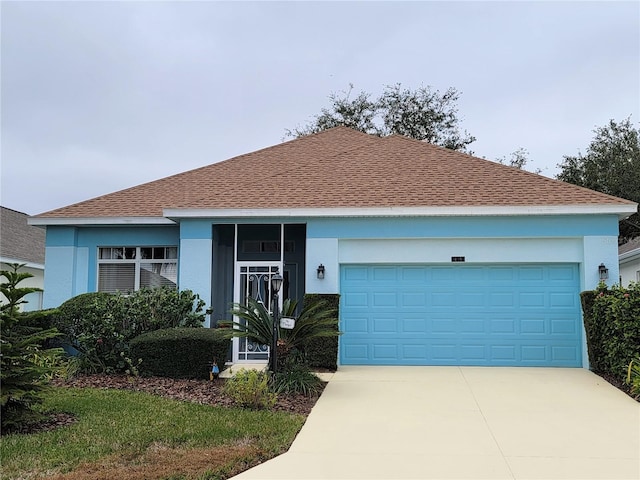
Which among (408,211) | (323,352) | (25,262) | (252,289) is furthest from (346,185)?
(25,262)

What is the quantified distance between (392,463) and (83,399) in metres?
4.71

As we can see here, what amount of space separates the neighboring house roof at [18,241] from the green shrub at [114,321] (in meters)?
7.70

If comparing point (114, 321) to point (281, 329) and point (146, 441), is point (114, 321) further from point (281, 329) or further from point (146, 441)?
point (146, 441)

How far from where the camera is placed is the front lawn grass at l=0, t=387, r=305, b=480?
5363 mm

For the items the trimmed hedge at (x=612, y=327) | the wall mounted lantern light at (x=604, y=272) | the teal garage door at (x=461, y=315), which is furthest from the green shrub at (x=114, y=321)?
the wall mounted lantern light at (x=604, y=272)

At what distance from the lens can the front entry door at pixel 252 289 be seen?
501 inches

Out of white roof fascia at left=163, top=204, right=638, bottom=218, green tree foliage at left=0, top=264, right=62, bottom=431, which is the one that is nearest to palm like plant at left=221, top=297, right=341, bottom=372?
white roof fascia at left=163, top=204, right=638, bottom=218

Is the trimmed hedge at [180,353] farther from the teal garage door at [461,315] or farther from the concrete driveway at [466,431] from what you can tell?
the teal garage door at [461,315]

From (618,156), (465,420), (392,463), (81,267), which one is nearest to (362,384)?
(465,420)

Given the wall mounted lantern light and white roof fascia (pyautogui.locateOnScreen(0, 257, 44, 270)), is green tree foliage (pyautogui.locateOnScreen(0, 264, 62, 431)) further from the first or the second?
white roof fascia (pyautogui.locateOnScreen(0, 257, 44, 270))

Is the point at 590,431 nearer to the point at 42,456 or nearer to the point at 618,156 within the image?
the point at 42,456

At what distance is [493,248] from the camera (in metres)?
12.3

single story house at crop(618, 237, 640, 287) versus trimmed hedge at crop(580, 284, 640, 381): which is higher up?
single story house at crop(618, 237, 640, 287)

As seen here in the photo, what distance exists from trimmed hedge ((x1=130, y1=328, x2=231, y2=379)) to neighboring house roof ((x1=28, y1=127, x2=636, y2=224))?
3.26m
